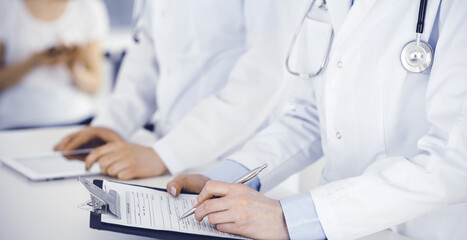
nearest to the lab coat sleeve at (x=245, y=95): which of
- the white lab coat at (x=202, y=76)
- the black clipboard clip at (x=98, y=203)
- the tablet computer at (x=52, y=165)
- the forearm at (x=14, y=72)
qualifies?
the white lab coat at (x=202, y=76)

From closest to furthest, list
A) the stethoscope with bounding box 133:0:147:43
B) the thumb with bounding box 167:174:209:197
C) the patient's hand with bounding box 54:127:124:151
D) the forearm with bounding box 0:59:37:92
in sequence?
the thumb with bounding box 167:174:209:197 < the patient's hand with bounding box 54:127:124:151 < the stethoscope with bounding box 133:0:147:43 < the forearm with bounding box 0:59:37:92

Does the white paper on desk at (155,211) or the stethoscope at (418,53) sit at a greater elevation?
the stethoscope at (418,53)

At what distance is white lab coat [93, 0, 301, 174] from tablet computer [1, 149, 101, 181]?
0.20 m

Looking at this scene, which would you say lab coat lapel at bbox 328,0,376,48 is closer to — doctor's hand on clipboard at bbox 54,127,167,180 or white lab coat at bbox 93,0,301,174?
white lab coat at bbox 93,0,301,174

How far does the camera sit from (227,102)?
1470mm

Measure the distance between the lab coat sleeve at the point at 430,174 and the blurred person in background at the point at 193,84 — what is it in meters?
0.60

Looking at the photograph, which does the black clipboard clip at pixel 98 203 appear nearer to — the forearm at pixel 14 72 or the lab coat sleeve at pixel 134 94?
→ the lab coat sleeve at pixel 134 94

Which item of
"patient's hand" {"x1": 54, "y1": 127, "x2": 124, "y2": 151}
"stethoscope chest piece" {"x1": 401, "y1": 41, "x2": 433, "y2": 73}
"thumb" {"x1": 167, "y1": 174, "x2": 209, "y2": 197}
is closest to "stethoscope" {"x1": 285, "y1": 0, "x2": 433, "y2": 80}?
"stethoscope chest piece" {"x1": 401, "y1": 41, "x2": 433, "y2": 73}

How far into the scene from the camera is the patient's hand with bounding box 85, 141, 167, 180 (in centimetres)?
130

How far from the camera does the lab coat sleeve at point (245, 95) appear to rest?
1.42 m

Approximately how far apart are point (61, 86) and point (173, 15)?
5.26 feet

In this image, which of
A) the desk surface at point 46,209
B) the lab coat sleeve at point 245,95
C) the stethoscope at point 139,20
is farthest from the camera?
the stethoscope at point 139,20

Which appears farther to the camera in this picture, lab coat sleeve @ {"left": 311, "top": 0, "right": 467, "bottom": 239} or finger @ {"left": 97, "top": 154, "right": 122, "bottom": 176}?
finger @ {"left": 97, "top": 154, "right": 122, "bottom": 176}

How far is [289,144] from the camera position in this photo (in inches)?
47.3
